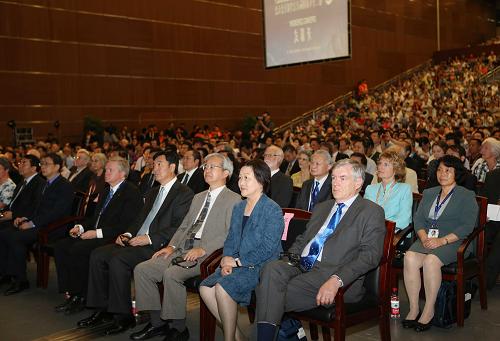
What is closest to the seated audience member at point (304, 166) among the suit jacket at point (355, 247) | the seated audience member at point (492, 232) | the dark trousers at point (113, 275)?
the seated audience member at point (492, 232)

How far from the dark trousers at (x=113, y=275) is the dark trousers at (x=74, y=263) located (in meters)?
0.36

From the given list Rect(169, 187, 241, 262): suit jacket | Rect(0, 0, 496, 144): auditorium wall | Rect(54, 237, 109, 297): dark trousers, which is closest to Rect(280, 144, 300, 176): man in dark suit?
Rect(54, 237, 109, 297): dark trousers

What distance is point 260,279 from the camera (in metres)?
3.12

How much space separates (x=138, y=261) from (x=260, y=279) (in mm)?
1280

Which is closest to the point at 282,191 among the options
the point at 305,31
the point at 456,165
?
the point at 456,165

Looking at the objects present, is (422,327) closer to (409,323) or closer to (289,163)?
(409,323)

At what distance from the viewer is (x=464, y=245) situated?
12.3ft

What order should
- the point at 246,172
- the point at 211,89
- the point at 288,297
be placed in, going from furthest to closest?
the point at 211,89, the point at 246,172, the point at 288,297

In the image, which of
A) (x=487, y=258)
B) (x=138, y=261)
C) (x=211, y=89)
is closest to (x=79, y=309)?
(x=138, y=261)

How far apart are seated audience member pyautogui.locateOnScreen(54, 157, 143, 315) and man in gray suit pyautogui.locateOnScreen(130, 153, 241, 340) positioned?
2.39 ft

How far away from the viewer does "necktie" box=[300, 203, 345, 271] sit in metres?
3.22

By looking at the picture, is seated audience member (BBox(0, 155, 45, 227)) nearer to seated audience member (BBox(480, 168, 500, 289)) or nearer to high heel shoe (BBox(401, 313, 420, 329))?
high heel shoe (BBox(401, 313, 420, 329))

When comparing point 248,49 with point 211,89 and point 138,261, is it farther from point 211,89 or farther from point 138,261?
point 138,261

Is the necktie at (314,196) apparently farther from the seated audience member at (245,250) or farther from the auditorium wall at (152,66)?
the auditorium wall at (152,66)
